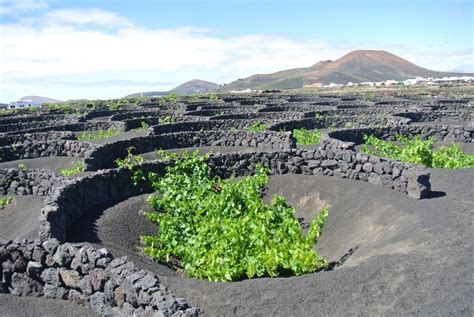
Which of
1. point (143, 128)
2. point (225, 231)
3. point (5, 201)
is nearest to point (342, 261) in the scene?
point (225, 231)

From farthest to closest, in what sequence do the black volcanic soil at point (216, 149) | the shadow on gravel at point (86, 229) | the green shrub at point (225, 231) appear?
the black volcanic soil at point (216, 149)
the shadow on gravel at point (86, 229)
the green shrub at point (225, 231)

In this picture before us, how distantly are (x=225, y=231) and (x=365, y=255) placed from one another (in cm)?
378

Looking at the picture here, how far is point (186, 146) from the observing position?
34031 millimetres

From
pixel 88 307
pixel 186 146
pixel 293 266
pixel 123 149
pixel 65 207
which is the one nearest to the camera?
pixel 88 307

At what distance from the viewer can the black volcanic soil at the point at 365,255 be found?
9.63 m

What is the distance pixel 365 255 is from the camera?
1265 cm

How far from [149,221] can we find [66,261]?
21.2 ft

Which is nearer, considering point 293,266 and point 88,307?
point 88,307

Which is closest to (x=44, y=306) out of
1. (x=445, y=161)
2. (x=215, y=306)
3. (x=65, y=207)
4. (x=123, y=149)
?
(x=215, y=306)

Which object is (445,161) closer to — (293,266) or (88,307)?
(293,266)

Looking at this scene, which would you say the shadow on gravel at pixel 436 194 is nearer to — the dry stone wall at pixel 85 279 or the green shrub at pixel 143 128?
the dry stone wall at pixel 85 279

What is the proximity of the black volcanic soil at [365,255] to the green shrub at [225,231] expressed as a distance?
78cm

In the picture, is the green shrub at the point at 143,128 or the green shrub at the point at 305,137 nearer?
the green shrub at the point at 305,137

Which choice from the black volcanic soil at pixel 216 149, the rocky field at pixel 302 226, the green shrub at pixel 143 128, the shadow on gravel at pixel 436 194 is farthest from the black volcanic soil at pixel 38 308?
the green shrub at pixel 143 128
